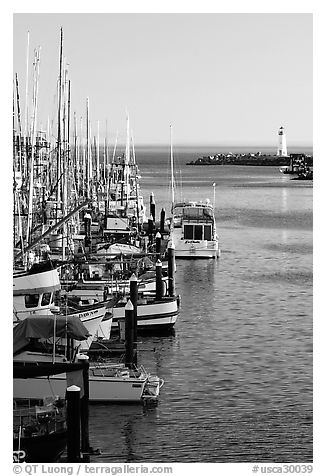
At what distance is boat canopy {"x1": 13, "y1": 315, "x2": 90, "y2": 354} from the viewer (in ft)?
49.6

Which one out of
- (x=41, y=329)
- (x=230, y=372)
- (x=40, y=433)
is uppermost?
(x=41, y=329)

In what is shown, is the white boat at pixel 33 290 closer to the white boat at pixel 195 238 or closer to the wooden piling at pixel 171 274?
the wooden piling at pixel 171 274

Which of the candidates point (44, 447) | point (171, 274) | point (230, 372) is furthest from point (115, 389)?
point (171, 274)

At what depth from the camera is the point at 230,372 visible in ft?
59.4

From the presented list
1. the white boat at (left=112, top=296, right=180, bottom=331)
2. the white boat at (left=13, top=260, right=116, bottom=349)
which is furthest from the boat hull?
the white boat at (left=112, top=296, right=180, bottom=331)

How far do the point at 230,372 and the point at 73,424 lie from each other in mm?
6257

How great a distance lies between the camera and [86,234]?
31500mm

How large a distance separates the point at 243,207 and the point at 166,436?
39.8 m

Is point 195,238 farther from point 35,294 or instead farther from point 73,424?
point 73,424

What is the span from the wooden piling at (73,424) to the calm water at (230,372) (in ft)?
4.40

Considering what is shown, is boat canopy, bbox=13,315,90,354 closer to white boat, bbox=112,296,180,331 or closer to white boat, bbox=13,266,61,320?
white boat, bbox=13,266,61,320

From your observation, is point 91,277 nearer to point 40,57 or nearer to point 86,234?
point 40,57

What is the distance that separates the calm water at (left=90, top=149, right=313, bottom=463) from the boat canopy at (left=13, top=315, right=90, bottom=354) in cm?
134
